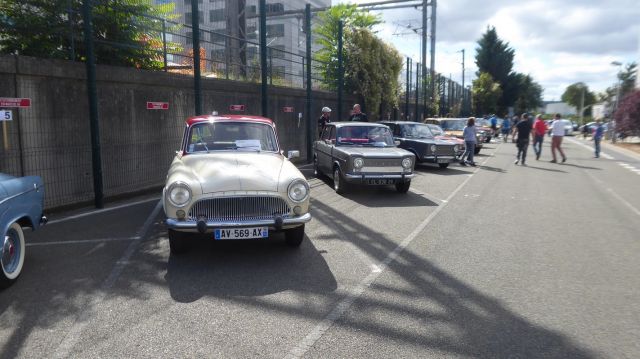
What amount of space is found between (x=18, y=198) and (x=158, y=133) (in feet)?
19.5

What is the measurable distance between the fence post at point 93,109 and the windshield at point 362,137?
507 centimetres

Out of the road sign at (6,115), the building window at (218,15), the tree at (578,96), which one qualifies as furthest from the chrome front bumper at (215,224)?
the tree at (578,96)

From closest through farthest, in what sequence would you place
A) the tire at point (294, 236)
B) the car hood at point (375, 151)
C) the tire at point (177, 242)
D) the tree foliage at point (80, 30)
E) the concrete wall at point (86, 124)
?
the tire at point (177, 242)
the tire at point (294, 236)
the concrete wall at point (86, 124)
the tree foliage at point (80, 30)
the car hood at point (375, 151)

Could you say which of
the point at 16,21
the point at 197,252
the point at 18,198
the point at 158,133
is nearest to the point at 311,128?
the point at 158,133

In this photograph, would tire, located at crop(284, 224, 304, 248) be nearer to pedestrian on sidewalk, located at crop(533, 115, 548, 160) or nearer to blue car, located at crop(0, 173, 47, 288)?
blue car, located at crop(0, 173, 47, 288)

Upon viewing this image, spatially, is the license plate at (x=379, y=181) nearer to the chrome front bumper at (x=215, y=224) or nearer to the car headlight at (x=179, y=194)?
the chrome front bumper at (x=215, y=224)

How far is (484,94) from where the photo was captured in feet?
214

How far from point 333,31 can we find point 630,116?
22896 mm

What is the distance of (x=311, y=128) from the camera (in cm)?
1697

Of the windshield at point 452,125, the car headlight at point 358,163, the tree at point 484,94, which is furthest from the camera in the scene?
the tree at point 484,94

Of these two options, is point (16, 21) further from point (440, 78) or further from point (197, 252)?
point (440, 78)

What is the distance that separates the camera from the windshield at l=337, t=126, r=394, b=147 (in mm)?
11258

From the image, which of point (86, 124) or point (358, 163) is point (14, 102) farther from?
point (358, 163)

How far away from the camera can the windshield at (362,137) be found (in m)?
11.3
